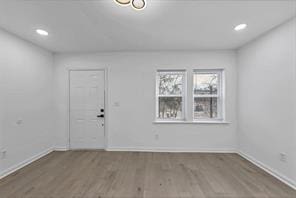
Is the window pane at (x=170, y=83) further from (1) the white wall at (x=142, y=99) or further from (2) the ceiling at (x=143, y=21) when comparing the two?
(2) the ceiling at (x=143, y=21)

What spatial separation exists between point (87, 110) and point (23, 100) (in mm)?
1319

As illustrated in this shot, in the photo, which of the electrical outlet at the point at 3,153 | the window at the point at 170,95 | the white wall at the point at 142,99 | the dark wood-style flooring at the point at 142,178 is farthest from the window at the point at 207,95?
the electrical outlet at the point at 3,153

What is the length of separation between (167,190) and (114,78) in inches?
109

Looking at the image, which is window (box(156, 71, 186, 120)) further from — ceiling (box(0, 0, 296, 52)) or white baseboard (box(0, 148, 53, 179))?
white baseboard (box(0, 148, 53, 179))

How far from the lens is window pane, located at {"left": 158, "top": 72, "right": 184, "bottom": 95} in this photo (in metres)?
4.03

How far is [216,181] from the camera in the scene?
8.10 ft

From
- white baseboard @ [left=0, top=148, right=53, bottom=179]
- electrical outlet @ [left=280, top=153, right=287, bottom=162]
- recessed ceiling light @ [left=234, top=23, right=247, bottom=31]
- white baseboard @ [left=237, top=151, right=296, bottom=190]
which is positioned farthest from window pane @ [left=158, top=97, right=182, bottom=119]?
white baseboard @ [left=0, top=148, right=53, bottom=179]

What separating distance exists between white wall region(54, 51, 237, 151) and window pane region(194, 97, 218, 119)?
11.5 inches

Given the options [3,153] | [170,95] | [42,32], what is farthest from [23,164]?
[170,95]

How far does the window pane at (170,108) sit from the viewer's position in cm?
405

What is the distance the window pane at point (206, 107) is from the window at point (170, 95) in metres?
0.38

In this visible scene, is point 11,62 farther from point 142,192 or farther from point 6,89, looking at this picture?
Result: point 142,192

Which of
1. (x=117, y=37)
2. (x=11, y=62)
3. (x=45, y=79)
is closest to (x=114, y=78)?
(x=117, y=37)

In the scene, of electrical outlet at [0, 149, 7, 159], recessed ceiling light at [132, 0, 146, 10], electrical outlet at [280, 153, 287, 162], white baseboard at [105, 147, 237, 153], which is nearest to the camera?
recessed ceiling light at [132, 0, 146, 10]
